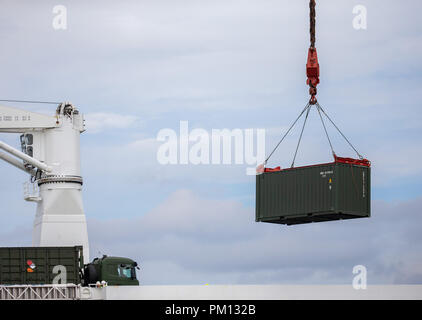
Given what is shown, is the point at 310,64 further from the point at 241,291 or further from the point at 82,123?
the point at 82,123

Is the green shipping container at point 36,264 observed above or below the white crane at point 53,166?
below

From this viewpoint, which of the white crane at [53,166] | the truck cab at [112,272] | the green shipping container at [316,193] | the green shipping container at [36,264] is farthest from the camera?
the white crane at [53,166]

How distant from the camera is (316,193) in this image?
52125 millimetres

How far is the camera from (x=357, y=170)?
5231cm

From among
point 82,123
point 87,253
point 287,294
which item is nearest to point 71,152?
point 82,123

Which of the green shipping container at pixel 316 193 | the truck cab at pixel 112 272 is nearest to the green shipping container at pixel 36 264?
the truck cab at pixel 112 272

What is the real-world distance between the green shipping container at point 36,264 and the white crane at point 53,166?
17.1 ft

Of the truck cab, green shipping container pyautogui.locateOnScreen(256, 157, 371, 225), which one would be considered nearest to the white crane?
the truck cab

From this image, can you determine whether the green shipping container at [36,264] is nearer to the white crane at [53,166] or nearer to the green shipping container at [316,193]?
the white crane at [53,166]

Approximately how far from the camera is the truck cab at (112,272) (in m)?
57.0

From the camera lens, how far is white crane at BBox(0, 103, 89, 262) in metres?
61.9

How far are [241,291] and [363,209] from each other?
739 cm

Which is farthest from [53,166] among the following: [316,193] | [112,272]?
[316,193]
